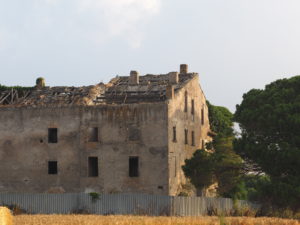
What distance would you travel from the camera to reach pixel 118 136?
50.1m

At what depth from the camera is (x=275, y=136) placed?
41.0m

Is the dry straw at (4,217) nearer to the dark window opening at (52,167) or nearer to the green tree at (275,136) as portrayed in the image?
the green tree at (275,136)

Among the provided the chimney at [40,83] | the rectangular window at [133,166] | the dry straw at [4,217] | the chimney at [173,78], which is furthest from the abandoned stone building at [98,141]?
the dry straw at [4,217]

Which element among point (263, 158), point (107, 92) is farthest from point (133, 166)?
point (263, 158)

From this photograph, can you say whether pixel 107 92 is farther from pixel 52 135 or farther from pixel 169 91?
pixel 169 91

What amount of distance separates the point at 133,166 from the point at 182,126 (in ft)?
18.0

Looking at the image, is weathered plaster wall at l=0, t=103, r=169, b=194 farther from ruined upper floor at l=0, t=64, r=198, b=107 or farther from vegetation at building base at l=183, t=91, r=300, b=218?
vegetation at building base at l=183, t=91, r=300, b=218

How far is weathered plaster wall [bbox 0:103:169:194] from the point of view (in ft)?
162

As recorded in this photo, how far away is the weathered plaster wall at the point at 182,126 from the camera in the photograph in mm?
49844

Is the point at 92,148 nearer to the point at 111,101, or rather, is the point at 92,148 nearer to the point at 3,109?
the point at 111,101

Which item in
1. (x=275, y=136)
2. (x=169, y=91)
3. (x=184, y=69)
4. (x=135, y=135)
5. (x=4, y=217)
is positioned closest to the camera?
(x=4, y=217)

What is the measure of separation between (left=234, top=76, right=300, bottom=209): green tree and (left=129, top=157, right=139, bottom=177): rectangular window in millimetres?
9854

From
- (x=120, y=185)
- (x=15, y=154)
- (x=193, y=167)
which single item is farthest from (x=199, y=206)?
(x=15, y=154)

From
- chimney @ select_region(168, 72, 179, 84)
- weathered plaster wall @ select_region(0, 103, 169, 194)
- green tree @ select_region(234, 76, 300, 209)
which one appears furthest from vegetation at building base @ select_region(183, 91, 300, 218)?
chimney @ select_region(168, 72, 179, 84)
